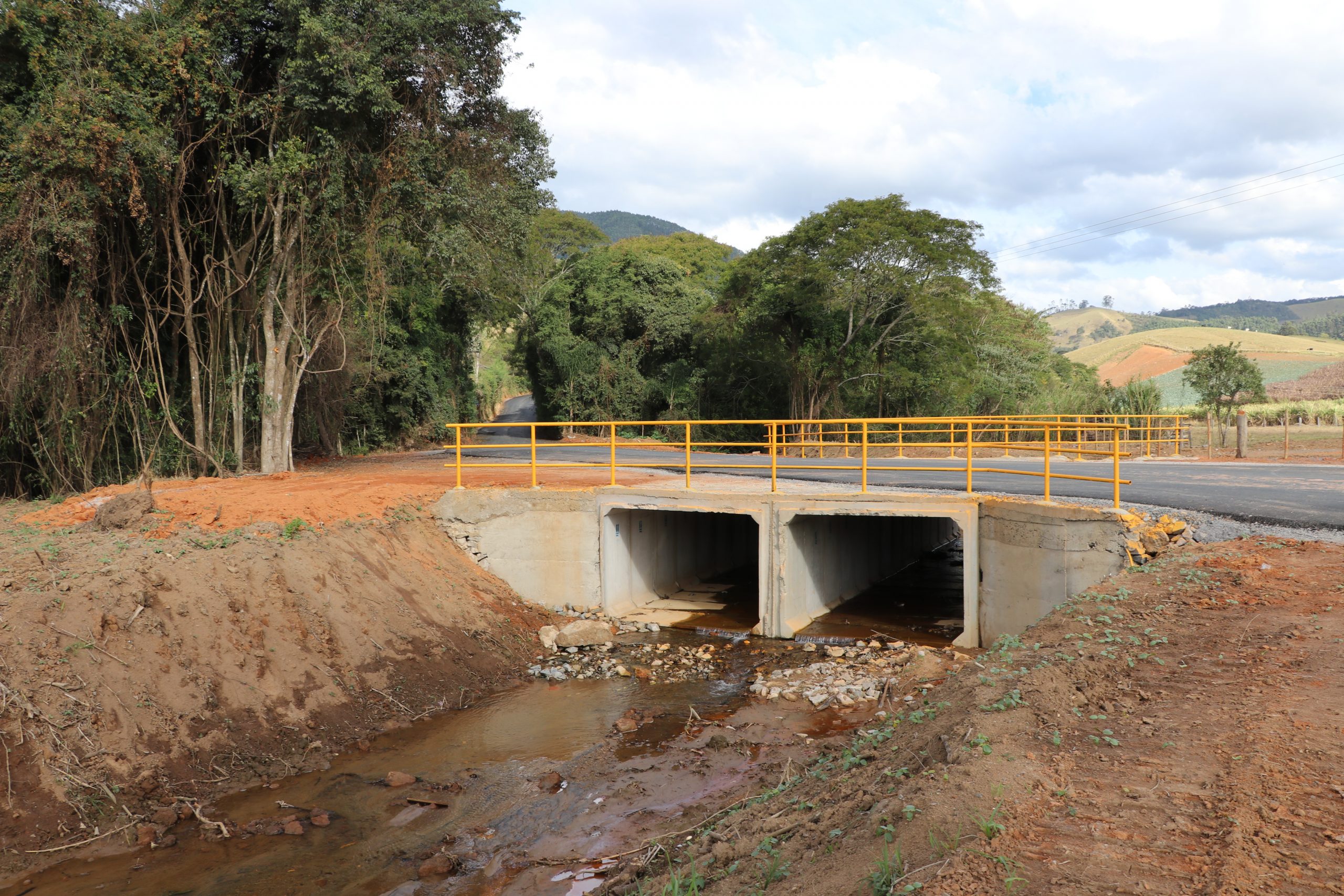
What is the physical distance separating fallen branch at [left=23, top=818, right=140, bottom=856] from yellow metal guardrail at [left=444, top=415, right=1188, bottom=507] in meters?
6.72

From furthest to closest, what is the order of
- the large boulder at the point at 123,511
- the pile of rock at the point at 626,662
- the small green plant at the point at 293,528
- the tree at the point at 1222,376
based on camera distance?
the tree at the point at 1222,376
the pile of rock at the point at 626,662
the small green plant at the point at 293,528
the large boulder at the point at 123,511

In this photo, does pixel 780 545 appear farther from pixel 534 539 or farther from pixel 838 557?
pixel 534 539

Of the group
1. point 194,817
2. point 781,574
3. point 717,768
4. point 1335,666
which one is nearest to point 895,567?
point 781,574

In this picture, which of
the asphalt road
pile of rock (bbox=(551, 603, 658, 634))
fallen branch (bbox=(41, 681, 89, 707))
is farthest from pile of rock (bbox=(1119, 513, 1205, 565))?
fallen branch (bbox=(41, 681, 89, 707))

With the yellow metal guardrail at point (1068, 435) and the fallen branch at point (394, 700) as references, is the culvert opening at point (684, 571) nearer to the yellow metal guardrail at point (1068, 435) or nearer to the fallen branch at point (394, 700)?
the yellow metal guardrail at point (1068, 435)

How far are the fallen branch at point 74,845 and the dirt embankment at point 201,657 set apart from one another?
2 cm

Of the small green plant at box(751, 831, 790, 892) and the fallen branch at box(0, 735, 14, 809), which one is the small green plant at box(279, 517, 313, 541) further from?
the small green plant at box(751, 831, 790, 892)

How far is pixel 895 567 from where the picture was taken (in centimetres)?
2053

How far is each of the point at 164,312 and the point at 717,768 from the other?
54.9 feet

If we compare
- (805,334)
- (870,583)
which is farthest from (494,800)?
(805,334)

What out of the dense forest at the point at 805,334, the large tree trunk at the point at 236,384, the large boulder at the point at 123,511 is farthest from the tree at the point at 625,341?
the large boulder at the point at 123,511

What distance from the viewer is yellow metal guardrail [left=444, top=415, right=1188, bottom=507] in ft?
A: 41.2

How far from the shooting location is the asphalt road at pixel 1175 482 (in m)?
11.0

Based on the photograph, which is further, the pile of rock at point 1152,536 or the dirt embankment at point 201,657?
the pile of rock at point 1152,536
